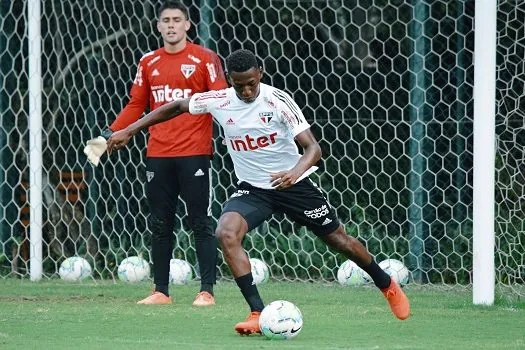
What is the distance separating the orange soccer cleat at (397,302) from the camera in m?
7.36

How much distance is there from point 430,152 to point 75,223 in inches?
146

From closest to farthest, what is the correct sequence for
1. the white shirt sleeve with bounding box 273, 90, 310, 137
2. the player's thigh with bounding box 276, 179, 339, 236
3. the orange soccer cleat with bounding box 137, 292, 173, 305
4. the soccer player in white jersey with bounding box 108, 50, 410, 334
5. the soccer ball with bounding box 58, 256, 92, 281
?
the soccer player in white jersey with bounding box 108, 50, 410, 334 → the white shirt sleeve with bounding box 273, 90, 310, 137 → the player's thigh with bounding box 276, 179, 339, 236 → the orange soccer cleat with bounding box 137, 292, 173, 305 → the soccer ball with bounding box 58, 256, 92, 281

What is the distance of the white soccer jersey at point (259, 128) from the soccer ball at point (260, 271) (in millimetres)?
2999

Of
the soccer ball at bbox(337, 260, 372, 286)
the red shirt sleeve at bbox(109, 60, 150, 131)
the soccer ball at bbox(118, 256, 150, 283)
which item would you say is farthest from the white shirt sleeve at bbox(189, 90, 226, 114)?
the soccer ball at bbox(118, 256, 150, 283)

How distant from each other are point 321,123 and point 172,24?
112 inches

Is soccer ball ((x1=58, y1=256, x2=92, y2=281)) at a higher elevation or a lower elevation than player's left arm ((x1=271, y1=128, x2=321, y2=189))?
lower

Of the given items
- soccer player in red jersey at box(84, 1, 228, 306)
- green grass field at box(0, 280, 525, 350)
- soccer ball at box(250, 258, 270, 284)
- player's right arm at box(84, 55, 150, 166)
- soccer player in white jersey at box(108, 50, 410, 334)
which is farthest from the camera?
soccer ball at box(250, 258, 270, 284)

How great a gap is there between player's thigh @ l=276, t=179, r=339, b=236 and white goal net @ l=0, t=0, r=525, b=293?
214cm

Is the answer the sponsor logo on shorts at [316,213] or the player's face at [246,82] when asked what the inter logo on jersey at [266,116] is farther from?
the sponsor logo on shorts at [316,213]

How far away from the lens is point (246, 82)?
6.91 m

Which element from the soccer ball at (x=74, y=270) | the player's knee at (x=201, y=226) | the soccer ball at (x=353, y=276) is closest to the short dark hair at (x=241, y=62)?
the player's knee at (x=201, y=226)

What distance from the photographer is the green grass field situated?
6242 millimetres

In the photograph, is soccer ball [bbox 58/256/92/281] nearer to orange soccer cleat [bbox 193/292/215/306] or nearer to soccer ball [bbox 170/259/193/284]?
soccer ball [bbox 170/259/193/284]

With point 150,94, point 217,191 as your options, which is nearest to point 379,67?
point 217,191
